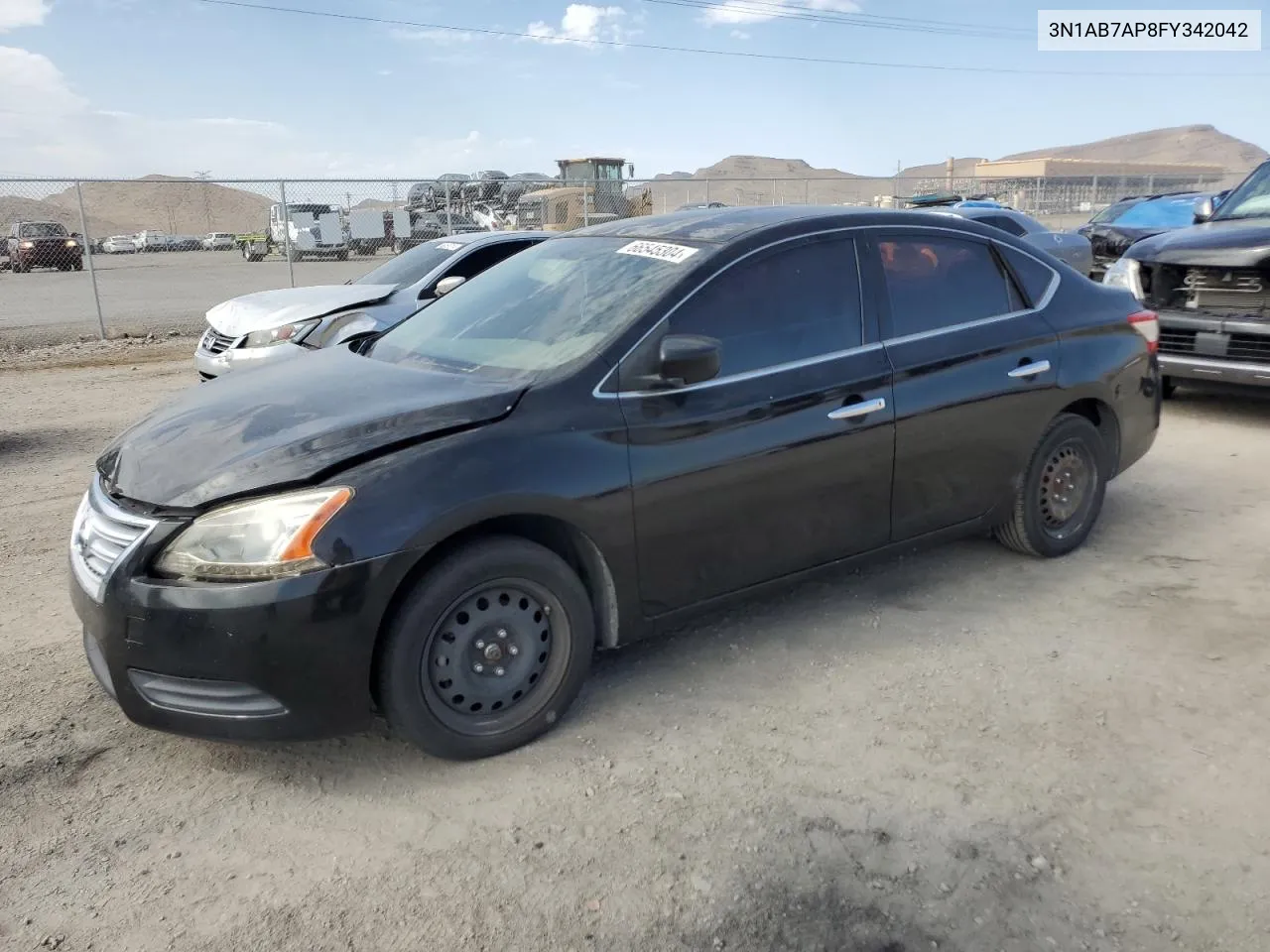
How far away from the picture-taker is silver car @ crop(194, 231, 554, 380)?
308 inches

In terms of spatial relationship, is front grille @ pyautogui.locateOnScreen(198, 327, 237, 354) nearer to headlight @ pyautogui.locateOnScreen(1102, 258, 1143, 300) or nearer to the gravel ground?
the gravel ground

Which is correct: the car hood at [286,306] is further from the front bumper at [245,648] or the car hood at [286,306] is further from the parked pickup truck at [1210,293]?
the parked pickup truck at [1210,293]

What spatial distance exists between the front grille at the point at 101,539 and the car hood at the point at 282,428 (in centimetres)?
6

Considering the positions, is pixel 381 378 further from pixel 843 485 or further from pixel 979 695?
pixel 979 695

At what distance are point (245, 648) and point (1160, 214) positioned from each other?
56.2ft

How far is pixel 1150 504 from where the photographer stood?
18.5 feet

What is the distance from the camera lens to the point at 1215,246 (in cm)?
713

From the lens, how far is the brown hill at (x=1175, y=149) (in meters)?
131

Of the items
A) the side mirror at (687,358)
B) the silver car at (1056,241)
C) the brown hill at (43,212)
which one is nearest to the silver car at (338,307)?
the side mirror at (687,358)

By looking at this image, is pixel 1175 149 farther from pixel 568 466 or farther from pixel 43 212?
pixel 568 466

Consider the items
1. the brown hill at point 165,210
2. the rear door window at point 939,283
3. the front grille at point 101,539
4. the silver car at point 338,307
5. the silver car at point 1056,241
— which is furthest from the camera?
the brown hill at point 165,210

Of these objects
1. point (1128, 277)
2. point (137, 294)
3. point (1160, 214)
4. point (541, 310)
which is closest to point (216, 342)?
point (541, 310)

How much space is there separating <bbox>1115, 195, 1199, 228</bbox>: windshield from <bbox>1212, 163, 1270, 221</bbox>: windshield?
769 centimetres

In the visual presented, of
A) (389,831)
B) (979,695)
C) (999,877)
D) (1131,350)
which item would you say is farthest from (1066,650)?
(389,831)
